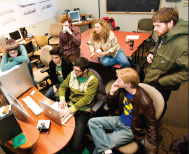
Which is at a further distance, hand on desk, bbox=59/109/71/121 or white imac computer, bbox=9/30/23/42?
white imac computer, bbox=9/30/23/42

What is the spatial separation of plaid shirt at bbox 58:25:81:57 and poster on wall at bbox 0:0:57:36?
2.10 metres

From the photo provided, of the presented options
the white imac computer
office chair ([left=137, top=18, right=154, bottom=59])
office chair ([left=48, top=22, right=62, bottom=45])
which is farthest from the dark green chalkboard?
the white imac computer

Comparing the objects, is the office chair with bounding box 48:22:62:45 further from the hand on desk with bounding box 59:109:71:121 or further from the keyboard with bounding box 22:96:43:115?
the hand on desk with bounding box 59:109:71:121

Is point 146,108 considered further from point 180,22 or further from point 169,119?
point 169,119

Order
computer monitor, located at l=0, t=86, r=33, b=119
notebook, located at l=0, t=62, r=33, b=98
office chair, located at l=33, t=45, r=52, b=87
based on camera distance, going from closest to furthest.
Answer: computer monitor, located at l=0, t=86, r=33, b=119, notebook, located at l=0, t=62, r=33, b=98, office chair, located at l=33, t=45, r=52, b=87

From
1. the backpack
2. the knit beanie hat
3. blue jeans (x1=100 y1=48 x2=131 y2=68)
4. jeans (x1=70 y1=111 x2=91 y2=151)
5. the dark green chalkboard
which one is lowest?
jeans (x1=70 y1=111 x2=91 y2=151)

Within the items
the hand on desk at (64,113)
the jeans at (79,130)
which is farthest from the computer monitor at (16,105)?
the jeans at (79,130)

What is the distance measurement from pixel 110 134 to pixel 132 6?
15.0ft

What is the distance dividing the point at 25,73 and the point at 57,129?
0.89m

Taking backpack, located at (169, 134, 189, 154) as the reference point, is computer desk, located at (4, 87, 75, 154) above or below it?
below

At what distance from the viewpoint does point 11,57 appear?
2393 mm

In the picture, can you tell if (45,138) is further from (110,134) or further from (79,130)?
(110,134)

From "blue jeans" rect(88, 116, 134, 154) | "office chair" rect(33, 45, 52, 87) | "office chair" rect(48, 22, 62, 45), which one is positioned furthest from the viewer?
"office chair" rect(48, 22, 62, 45)

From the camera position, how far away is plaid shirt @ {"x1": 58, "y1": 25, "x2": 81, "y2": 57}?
3.05 meters
